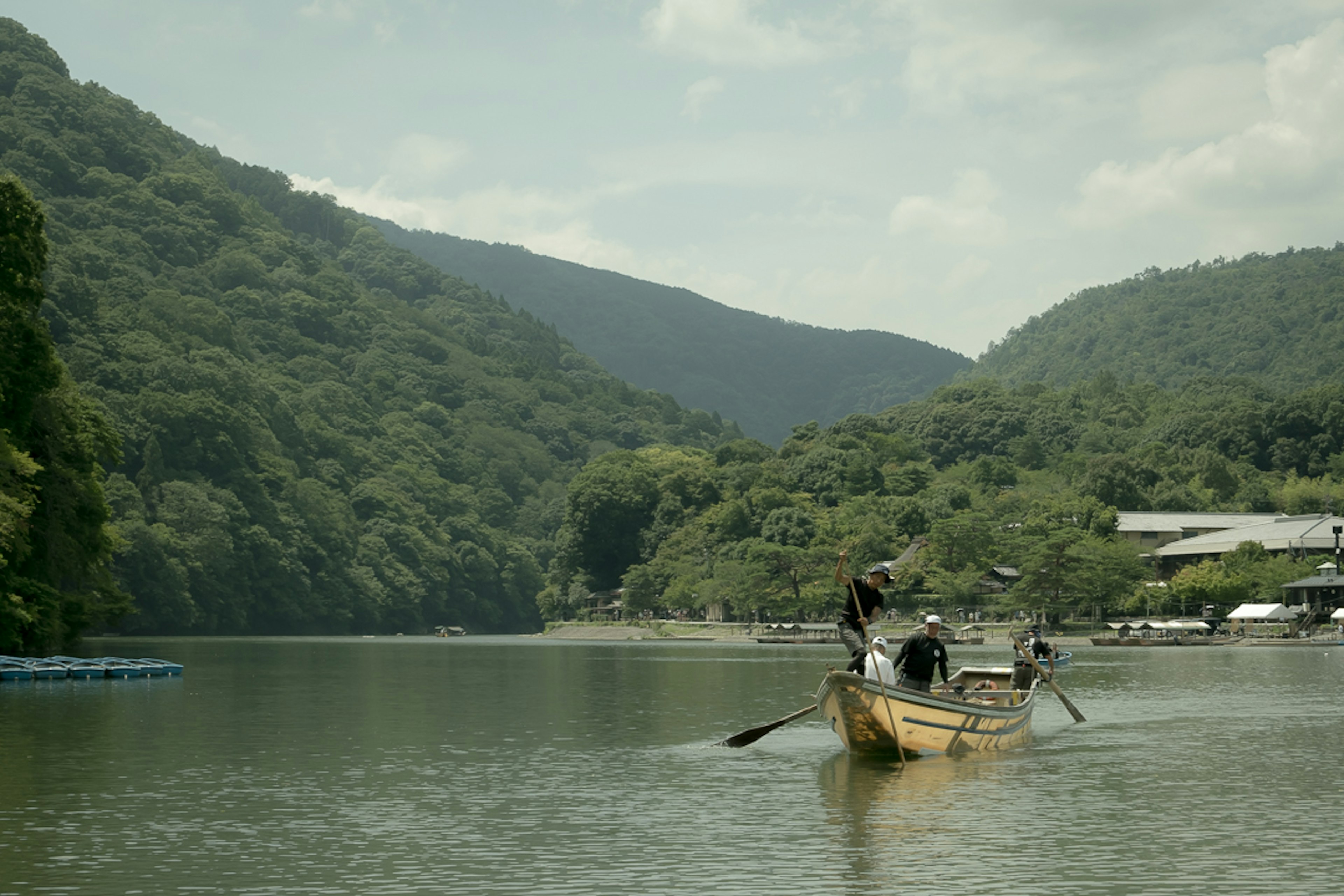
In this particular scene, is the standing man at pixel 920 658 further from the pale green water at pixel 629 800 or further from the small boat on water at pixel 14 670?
the small boat on water at pixel 14 670

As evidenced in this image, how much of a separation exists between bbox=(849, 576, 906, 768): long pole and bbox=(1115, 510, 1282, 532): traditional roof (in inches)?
4682

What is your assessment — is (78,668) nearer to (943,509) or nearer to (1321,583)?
(1321,583)

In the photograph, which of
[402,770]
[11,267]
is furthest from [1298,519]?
[402,770]

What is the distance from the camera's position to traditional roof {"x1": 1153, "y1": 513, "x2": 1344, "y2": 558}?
119500 millimetres

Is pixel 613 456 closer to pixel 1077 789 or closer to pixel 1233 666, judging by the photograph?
pixel 1233 666

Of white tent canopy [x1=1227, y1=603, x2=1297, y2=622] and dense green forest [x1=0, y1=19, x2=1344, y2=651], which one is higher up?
dense green forest [x1=0, y1=19, x2=1344, y2=651]

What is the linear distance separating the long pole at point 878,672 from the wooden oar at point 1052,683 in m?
7.57

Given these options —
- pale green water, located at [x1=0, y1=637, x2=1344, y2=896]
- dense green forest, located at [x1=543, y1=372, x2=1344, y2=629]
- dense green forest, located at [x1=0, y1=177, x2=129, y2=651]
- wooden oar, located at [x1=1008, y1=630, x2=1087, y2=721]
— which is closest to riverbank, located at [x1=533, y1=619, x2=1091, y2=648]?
dense green forest, located at [x1=543, y1=372, x2=1344, y2=629]

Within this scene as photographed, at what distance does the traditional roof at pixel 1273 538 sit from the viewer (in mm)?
119500

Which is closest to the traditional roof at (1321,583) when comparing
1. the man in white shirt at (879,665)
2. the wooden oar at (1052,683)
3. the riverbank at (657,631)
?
the riverbank at (657,631)

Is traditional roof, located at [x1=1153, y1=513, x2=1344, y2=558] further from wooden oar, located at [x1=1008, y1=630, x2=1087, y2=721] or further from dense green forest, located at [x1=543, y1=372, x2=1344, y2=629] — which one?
wooden oar, located at [x1=1008, y1=630, x2=1087, y2=721]

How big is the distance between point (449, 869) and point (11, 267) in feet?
133

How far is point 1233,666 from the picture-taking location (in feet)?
213

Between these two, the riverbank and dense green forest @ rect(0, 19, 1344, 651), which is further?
the riverbank
